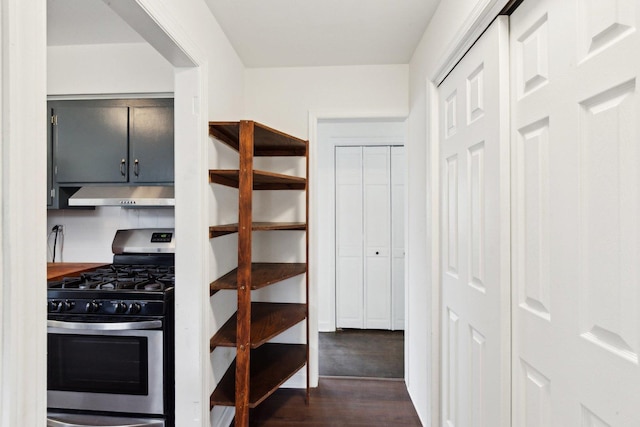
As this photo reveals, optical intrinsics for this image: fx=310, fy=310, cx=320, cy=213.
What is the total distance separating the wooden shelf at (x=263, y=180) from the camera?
170 centimetres

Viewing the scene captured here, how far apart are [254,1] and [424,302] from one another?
198cm

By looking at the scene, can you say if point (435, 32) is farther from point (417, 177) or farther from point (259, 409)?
point (259, 409)

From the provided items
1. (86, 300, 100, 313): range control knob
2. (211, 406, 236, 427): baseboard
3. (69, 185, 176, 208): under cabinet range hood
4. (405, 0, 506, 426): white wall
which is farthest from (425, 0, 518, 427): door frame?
(86, 300, 100, 313): range control knob

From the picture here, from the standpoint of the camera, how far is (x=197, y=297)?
5.11 ft

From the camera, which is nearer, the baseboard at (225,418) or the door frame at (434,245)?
the door frame at (434,245)

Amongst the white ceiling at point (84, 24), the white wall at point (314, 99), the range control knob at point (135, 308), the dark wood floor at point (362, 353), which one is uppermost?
the white ceiling at point (84, 24)

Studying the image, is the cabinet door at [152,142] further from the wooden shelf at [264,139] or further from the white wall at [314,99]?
the white wall at [314,99]

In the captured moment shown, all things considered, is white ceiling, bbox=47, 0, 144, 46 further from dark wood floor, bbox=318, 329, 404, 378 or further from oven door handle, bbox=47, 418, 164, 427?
dark wood floor, bbox=318, 329, 404, 378

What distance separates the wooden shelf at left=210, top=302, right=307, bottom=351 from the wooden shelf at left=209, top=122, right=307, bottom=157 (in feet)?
3.77

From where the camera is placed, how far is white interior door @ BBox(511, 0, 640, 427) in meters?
0.67

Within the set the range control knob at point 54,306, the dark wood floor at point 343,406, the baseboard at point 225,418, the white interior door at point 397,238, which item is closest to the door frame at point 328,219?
the white interior door at point 397,238

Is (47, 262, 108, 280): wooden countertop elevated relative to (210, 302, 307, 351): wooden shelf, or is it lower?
elevated
